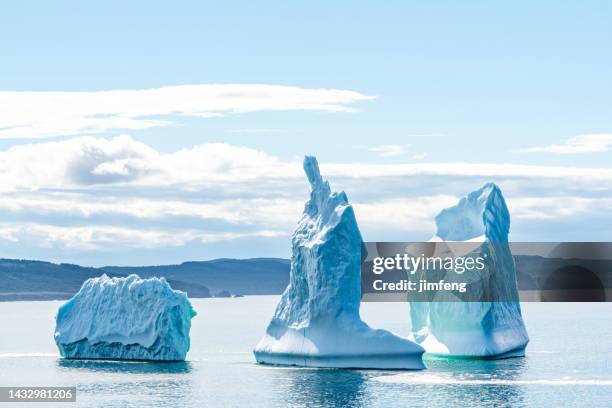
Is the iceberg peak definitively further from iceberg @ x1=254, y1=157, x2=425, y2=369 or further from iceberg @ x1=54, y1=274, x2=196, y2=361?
iceberg @ x1=54, y1=274, x2=196, y2=361

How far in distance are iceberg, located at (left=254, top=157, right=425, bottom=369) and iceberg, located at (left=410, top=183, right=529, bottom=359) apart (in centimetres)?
534

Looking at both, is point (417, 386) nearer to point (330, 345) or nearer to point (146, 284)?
point (330, 345)

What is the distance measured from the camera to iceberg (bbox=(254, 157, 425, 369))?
4294 centimetres

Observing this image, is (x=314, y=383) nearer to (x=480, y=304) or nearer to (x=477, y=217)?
(x=480, y=304)

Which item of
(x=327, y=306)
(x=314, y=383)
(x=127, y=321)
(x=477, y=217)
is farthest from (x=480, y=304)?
(x=127, y=321)

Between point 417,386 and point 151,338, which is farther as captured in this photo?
point 151,338

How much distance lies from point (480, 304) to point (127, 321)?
14962 millimetres

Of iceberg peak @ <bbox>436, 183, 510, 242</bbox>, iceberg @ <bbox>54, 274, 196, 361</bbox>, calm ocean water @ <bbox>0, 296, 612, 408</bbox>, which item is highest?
iceberg peak @ <bbox>436, 183, 510, 242</bbox>

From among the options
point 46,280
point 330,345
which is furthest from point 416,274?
point 46,280

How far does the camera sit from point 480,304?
158 ft

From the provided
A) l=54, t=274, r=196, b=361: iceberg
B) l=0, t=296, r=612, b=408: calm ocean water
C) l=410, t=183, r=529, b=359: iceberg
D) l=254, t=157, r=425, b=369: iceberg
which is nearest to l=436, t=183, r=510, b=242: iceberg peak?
l=410, t=183, r=529, b=359: iceberg

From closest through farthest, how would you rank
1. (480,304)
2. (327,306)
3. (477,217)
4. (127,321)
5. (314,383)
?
(314,383) → (327,306) → (127,321) → (480,304) → (477,217)

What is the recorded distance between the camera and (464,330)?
49031 millimetres

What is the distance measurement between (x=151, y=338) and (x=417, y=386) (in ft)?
43.0
